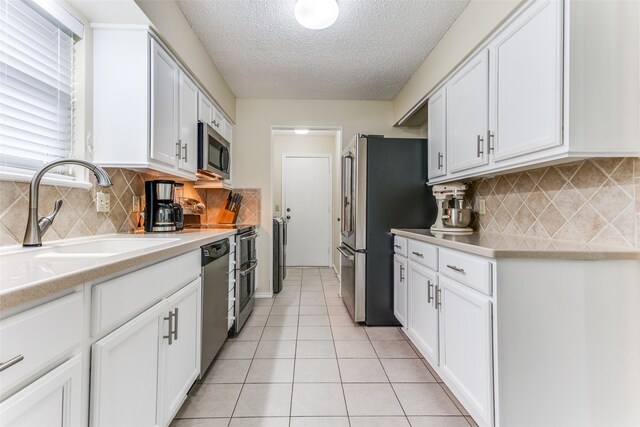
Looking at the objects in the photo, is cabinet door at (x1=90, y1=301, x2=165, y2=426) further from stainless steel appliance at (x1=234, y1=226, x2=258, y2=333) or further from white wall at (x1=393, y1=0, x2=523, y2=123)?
white wall at (x1=393, y1=0, x2=523, y2=123)

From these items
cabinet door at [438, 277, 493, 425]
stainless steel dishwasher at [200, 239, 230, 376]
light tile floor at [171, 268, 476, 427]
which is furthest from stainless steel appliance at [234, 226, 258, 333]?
cabinet door at [438, 277, 493, 425]

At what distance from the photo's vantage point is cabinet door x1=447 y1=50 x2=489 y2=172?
1778mm

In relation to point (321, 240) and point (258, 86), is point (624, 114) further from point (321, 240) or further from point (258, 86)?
A: point (321, 240)

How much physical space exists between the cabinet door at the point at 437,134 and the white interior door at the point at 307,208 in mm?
2957

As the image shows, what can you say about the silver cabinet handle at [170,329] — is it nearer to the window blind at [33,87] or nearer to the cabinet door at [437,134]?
the window blind at [33,87]

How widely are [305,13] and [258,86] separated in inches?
59.9

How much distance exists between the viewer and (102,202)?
171 centimetres

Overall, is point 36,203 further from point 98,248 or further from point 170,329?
point 170,329


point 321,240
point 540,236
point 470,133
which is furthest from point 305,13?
point 321,240

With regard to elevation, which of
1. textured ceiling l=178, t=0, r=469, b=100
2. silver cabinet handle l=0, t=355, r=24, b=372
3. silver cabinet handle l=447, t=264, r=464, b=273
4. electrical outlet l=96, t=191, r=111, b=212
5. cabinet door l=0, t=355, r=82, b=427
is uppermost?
textured ceiling l=178, t=0, r=469, b=100

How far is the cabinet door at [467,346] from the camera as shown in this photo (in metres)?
1.27

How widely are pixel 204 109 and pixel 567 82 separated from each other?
2.43 metres

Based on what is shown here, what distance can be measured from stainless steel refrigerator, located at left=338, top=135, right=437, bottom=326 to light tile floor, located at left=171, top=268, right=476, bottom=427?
28cm

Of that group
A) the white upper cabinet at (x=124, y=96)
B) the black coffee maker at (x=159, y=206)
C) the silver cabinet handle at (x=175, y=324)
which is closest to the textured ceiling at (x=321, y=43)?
the white upper cabinet at (x=124, y=96)
